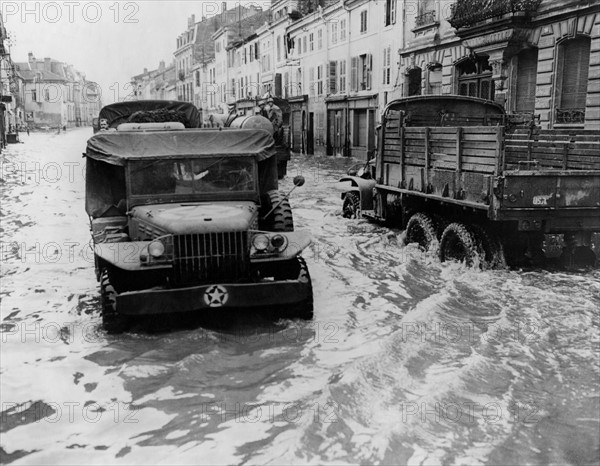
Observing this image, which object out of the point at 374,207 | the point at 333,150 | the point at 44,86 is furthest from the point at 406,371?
the point at 44,86

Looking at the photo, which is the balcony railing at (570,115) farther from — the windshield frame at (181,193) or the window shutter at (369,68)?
the window shutter at (369,68)

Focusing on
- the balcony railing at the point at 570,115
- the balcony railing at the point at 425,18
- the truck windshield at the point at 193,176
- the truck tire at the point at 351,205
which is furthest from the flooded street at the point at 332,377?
the balcony railing at the point at 425,18

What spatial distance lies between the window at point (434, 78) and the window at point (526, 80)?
4762 millimetres

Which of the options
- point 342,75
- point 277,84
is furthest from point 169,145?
point 277,84

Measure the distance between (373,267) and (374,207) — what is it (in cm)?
325

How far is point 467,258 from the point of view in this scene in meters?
9.28

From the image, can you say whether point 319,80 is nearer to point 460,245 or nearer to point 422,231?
point 422,231

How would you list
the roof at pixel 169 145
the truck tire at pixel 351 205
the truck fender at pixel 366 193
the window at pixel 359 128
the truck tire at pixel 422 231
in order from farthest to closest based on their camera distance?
the window at pixel 359 128 < the truck tire at pixel 351 205 < the truck fender at pixel 366 193 < the truck tire at pixel 422 231 < the roof at pixel 169 145

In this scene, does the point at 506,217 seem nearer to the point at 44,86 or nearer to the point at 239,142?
the point at 239,142

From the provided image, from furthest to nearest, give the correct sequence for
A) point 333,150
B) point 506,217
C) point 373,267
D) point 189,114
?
point 333,150, point 189,114, point 373,267, point 506,217

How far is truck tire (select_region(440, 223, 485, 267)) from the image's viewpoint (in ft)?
30.1

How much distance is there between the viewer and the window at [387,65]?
29.3 metres

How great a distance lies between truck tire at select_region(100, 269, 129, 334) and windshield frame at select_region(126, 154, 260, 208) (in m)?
1.31

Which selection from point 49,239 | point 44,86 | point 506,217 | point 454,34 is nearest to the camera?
point 506,217
